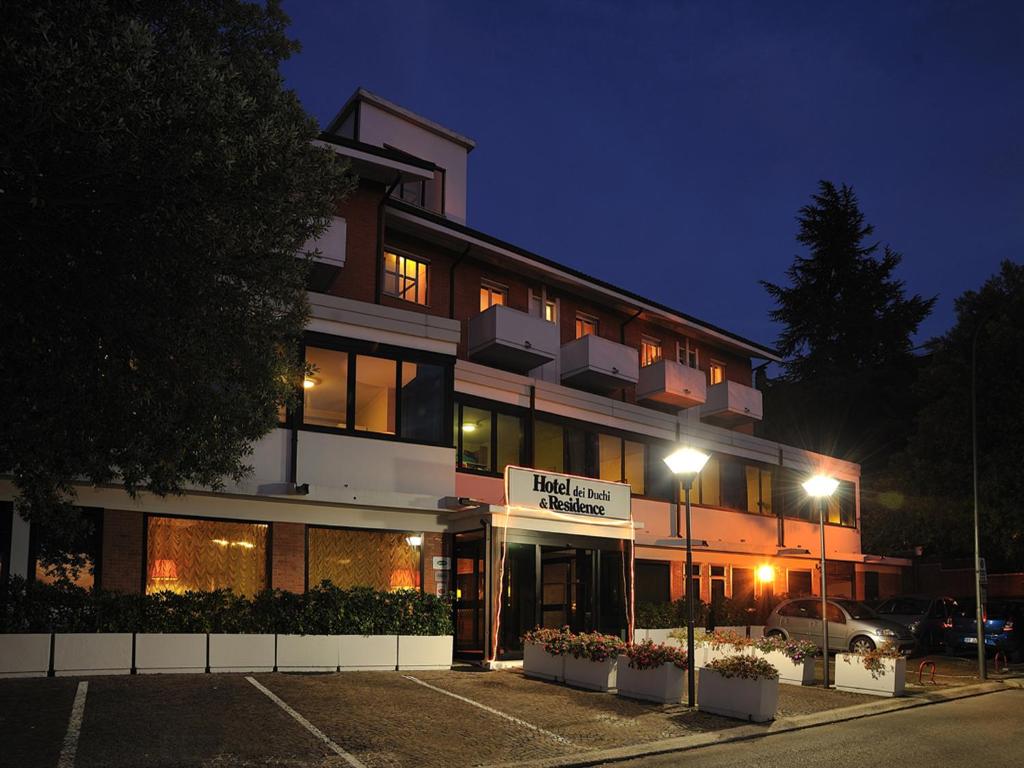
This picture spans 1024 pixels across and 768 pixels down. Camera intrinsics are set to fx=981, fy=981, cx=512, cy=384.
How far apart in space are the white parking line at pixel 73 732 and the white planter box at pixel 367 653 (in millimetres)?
4706

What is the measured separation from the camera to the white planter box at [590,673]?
55.8 ft

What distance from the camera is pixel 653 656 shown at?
16234mm

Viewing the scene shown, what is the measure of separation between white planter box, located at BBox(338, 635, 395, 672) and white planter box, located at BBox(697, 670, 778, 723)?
19.2 feet

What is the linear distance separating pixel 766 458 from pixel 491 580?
17491 millimetres

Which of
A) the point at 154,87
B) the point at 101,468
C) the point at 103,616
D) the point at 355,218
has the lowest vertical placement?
the point at 103,616

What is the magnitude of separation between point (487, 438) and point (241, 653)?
9.57 metres

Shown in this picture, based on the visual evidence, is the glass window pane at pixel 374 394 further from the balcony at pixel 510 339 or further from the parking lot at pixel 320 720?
the balcony at pixel 510 339

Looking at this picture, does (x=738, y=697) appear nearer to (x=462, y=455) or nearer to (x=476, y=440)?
(x=462, y=455)

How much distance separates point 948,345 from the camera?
111 ft

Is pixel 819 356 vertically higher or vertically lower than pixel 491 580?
higher

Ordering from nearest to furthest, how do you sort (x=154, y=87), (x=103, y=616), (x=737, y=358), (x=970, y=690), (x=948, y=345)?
(x=154, y=87)
(x=103, y=616)
(x=970, y=690)
(x=948, y=345)
(x=737, y=358)

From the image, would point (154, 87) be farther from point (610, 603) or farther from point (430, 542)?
point (610, 603)

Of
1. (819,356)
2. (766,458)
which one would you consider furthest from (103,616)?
(819,356)

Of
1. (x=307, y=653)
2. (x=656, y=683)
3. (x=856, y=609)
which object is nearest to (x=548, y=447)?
(x=856, y=609)
